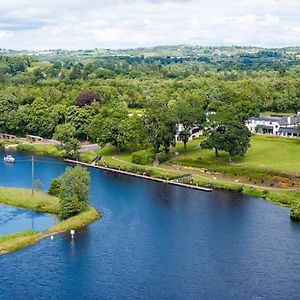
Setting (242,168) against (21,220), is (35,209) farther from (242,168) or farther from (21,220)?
(242,168)

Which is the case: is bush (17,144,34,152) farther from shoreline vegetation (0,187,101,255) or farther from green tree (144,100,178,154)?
shoreline vegetation (0,187,101,255)

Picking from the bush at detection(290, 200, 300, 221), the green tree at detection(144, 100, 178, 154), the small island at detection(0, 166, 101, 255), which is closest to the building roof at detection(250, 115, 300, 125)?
the green tree at detection(144, 100, 178, 154)

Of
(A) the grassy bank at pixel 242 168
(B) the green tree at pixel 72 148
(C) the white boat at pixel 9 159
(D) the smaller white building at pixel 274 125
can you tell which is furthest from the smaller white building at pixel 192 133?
(C) the white boat at pixel 9 159

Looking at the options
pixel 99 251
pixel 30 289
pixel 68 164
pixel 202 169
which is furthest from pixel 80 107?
pixel 30 289


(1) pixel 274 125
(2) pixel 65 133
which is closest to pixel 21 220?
(2) pixel 65 133

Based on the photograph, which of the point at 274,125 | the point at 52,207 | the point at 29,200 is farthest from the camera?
the point at 274,125

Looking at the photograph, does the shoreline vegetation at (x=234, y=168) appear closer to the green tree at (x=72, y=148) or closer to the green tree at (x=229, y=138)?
the green tree at (x=72, y=148)

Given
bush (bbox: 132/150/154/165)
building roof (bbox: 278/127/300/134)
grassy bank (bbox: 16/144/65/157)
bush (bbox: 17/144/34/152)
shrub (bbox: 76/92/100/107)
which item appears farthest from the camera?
shrub (bbox: 76/92/100/107)
